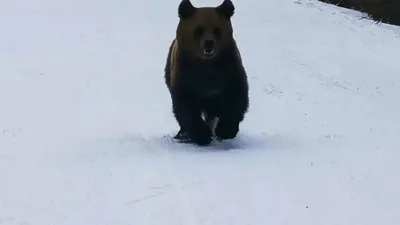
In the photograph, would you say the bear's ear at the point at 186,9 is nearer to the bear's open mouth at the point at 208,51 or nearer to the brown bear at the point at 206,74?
the brown bear at the point at 206,74

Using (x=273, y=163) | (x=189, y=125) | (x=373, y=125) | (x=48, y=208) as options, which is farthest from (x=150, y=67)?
(x=48, y=208)

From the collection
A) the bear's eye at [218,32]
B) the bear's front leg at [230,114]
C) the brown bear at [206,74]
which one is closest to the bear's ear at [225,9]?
the brown bear at [206,74]

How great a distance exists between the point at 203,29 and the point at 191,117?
1.15 meters

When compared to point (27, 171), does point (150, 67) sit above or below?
below

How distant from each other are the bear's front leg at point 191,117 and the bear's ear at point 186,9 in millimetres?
965

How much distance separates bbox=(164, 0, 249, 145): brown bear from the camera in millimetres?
9266

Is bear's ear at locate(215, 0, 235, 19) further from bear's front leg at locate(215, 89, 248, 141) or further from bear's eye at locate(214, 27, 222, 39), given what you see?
bear's front leg at locate(215, 89, 248, 141)

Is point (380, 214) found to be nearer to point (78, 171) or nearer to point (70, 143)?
point (78, 171)

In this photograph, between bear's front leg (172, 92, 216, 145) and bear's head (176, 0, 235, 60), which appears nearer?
bear's head (176, 0, 235, 60)

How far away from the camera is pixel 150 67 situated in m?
20.7

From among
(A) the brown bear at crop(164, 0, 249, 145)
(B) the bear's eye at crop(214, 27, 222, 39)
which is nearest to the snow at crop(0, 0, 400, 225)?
(A) the brown bear at crop(164, 0, 249, 145)

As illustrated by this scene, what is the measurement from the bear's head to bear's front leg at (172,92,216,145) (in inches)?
24.3

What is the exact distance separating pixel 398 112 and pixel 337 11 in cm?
1614

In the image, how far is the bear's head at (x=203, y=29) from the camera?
919 centimetres
